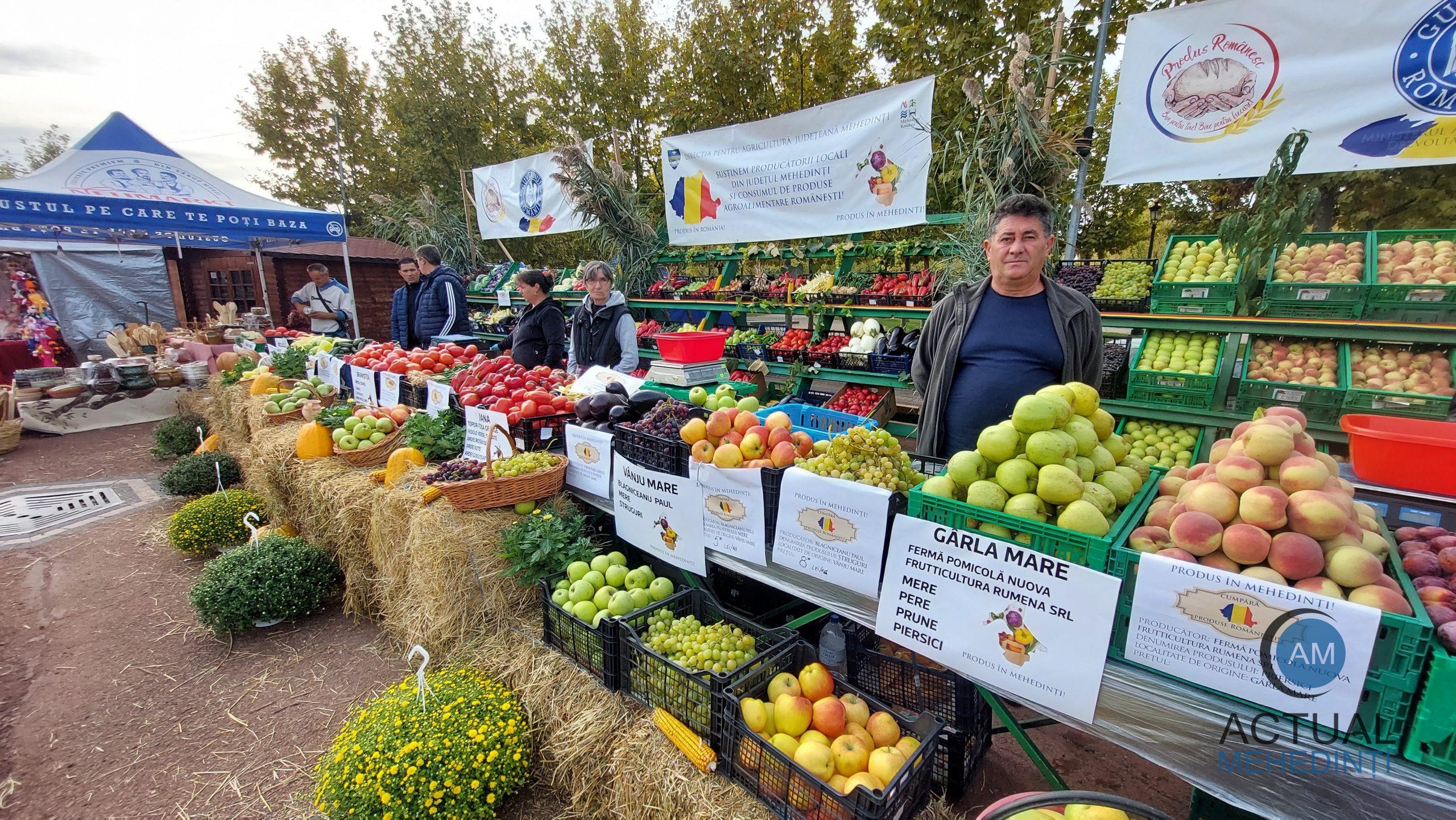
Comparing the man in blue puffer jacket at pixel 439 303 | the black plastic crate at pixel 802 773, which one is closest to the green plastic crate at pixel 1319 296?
the black plastic crate at pixel 802 773

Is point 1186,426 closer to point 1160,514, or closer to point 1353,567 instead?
point 1160,514

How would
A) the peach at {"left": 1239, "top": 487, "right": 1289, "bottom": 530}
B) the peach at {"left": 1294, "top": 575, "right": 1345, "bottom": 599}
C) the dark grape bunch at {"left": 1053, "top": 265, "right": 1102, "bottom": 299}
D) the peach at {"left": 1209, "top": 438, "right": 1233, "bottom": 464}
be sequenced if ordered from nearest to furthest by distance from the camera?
the peach at {"left": 1294, "top": 575, "right": 1345, "bottom": 599}
the peach at {"left": 1239, "top": 487, "right": 1289, "bottom": 530}
the peach at {"left": 1209, "top": 438, "right": 1233, "bottom": 464}
the dark grape bunch at {"left": 1053, "top": 265, "right": 1102, "bottom": 299}

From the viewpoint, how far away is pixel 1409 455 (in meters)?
2.22

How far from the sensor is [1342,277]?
371cm

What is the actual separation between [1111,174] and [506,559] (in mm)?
5468

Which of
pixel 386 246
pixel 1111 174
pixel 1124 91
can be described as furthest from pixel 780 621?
pixel 386 246

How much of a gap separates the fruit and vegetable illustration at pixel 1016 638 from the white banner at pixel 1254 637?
21 centimetres

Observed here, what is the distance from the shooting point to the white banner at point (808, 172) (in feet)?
17.7

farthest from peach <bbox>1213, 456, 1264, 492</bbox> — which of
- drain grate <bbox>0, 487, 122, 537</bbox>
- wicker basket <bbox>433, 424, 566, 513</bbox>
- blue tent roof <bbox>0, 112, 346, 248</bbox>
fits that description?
blue tent roof <bbox>0, 112, 346, 248</bbox>

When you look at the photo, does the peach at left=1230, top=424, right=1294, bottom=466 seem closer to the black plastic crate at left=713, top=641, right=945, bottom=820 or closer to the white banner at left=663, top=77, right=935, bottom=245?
the black plastic crate at left=713, top=641, right=945, bottom=820

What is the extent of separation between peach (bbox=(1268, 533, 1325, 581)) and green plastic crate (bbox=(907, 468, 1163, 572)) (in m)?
0.28

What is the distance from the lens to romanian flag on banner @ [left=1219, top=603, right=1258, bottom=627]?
4.04 ft

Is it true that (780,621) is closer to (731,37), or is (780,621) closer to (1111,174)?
(1111,174)

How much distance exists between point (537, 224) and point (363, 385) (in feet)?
19.3
